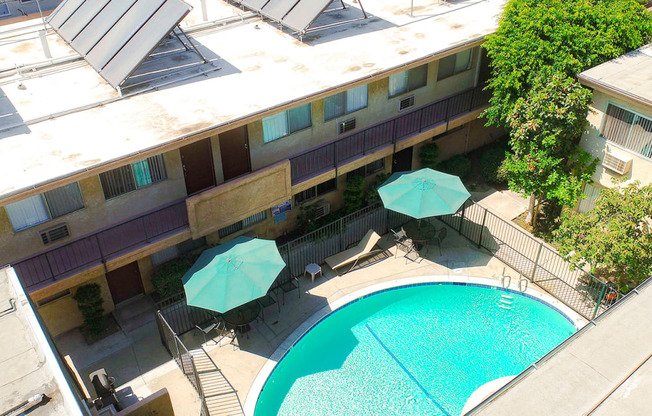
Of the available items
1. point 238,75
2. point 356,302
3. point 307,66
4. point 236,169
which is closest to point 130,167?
point 236,169

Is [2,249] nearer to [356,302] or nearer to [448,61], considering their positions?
[356,302]

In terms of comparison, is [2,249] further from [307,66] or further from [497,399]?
[497,399]

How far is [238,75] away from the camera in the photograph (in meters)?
19.9

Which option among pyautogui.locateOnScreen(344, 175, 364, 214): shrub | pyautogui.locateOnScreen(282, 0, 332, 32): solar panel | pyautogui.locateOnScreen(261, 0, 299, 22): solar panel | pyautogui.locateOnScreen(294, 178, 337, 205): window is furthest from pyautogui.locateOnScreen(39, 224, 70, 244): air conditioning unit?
pyautogui.locateOnScreen(261, 0, 299, 22): solar panel

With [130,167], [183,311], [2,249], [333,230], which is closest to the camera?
[2,249]

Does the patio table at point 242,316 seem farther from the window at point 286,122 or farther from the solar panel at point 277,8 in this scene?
the solar panel at point 277,8

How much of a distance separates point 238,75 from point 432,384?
12.1 meters

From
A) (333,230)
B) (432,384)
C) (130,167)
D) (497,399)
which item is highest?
(130,167)

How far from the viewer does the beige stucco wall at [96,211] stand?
1664cm

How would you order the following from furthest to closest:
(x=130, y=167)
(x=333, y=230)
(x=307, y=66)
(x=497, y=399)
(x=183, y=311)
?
1. (x=333, y=230)
2. (x=307, y=66)
3. (x=183, y=311)
4. (x=130, y=167)
5. (x=497, y=399)

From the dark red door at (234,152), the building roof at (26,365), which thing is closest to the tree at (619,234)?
the dark red door at (234,152)

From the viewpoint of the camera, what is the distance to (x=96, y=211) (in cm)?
1769

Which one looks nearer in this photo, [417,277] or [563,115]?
[563,115]

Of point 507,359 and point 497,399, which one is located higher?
point 497,399
